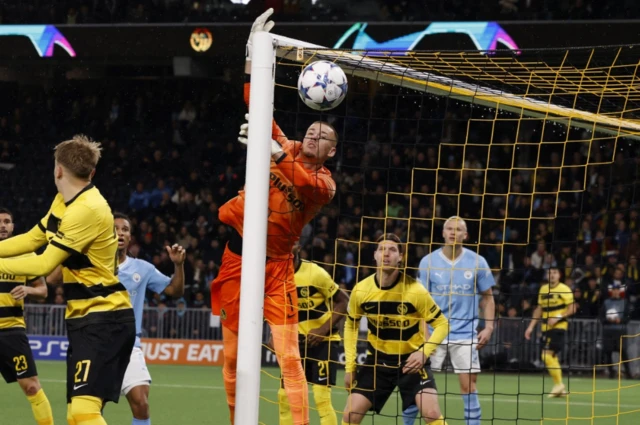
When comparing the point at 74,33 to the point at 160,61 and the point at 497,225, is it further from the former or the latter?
the point at 497,225

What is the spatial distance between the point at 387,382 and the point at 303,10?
499 inches

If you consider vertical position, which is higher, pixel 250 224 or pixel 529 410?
pixel 250 224

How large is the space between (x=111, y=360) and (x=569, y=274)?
13435 millimetres

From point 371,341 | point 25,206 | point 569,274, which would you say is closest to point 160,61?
point 25,206

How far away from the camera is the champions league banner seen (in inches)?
679

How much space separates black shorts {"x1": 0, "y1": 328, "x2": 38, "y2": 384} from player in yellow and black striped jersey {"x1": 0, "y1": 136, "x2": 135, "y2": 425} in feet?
9.26

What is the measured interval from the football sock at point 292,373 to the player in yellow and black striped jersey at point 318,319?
1500mm

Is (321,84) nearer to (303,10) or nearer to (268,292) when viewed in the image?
(268,292)

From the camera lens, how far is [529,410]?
460 inches

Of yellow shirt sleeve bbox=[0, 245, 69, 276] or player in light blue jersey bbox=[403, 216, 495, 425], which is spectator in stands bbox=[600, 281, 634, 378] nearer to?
player in light blue jersey bbox=[403, 216, 495, 425]

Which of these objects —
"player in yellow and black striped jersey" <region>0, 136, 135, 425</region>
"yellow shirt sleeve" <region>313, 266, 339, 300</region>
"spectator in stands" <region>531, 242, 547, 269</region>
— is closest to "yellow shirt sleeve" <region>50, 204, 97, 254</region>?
"player in yellow and black striped jersey" <region>0, 136, 135, 425</region>

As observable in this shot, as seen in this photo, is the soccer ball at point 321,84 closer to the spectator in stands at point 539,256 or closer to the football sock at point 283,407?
the football sock at point 283,407

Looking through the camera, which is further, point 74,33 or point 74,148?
point 74,33

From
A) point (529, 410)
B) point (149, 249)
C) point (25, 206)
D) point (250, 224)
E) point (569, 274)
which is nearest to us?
point (250, 224)
